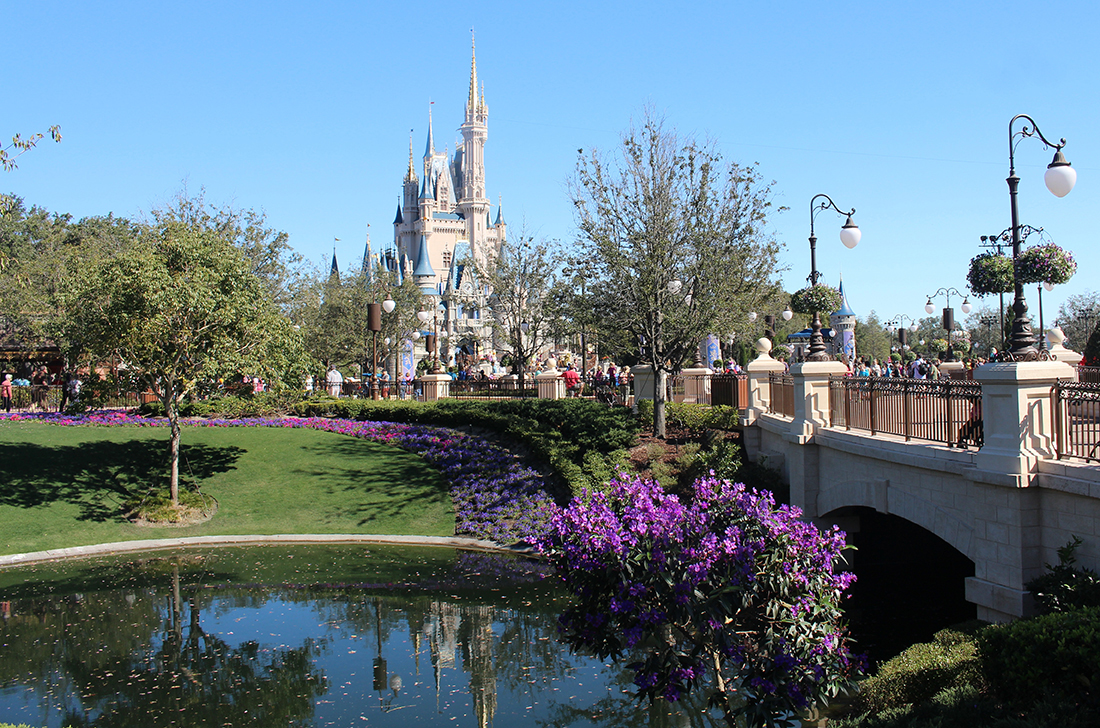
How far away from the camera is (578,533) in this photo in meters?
7.34

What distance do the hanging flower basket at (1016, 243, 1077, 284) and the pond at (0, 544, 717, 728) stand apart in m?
10.8

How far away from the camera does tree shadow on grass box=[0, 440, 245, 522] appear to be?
66.1 feet

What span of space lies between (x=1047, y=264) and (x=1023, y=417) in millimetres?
8532

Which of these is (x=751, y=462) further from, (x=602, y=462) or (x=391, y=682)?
(x=391, y=682)

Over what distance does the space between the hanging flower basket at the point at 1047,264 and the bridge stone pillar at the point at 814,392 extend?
4.50 m

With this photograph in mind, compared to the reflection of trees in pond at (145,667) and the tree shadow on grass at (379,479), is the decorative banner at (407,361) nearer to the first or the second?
the tree shadow on grass at (379,479)

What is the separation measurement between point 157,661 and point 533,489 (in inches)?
414

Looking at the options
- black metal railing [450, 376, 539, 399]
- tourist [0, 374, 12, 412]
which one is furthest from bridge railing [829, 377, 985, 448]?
tourist [0, 374, 12, 412]

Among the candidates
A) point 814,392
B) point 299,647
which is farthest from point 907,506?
point 299,647

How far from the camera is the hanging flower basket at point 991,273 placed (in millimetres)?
18078

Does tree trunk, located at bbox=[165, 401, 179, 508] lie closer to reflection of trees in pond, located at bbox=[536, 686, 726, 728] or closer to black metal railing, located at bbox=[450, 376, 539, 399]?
black metal railing, located at bbox=[450, 376, 539, 399]

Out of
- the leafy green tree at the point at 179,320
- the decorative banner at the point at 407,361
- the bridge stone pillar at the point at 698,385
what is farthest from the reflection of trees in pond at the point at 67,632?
the decorative banner at the point at 407,361

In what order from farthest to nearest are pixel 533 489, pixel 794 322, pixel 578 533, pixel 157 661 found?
pixel 794 322, pixel 533 489, pixel 157 661, pixel 578 533

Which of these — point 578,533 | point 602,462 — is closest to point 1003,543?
point 578,533
